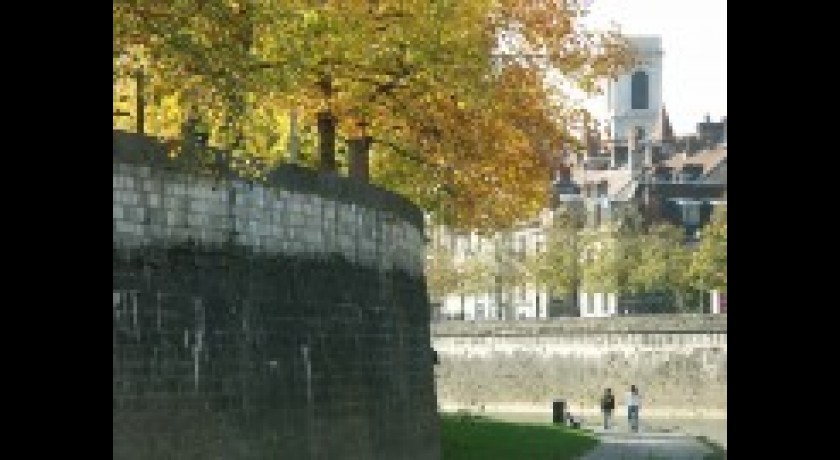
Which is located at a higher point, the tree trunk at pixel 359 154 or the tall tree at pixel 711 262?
the tree trunk at pixel 359 154

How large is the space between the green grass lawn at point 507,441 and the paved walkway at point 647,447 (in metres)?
0.42

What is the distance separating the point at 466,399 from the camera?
73750 millimetres

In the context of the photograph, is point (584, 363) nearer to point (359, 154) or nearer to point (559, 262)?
point (559, 262)

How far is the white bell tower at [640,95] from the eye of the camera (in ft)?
513

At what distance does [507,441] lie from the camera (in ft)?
121

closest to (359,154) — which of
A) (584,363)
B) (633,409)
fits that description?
(633,409)

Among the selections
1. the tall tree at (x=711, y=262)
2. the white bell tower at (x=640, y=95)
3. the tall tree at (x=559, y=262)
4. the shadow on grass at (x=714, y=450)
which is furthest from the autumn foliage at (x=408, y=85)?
the white bell tower at (x=640, y=95)

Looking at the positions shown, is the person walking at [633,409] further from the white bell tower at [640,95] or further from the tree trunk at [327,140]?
the white bell tower at [640,95]

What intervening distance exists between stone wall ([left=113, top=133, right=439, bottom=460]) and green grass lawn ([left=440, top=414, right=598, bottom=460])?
3.76m
